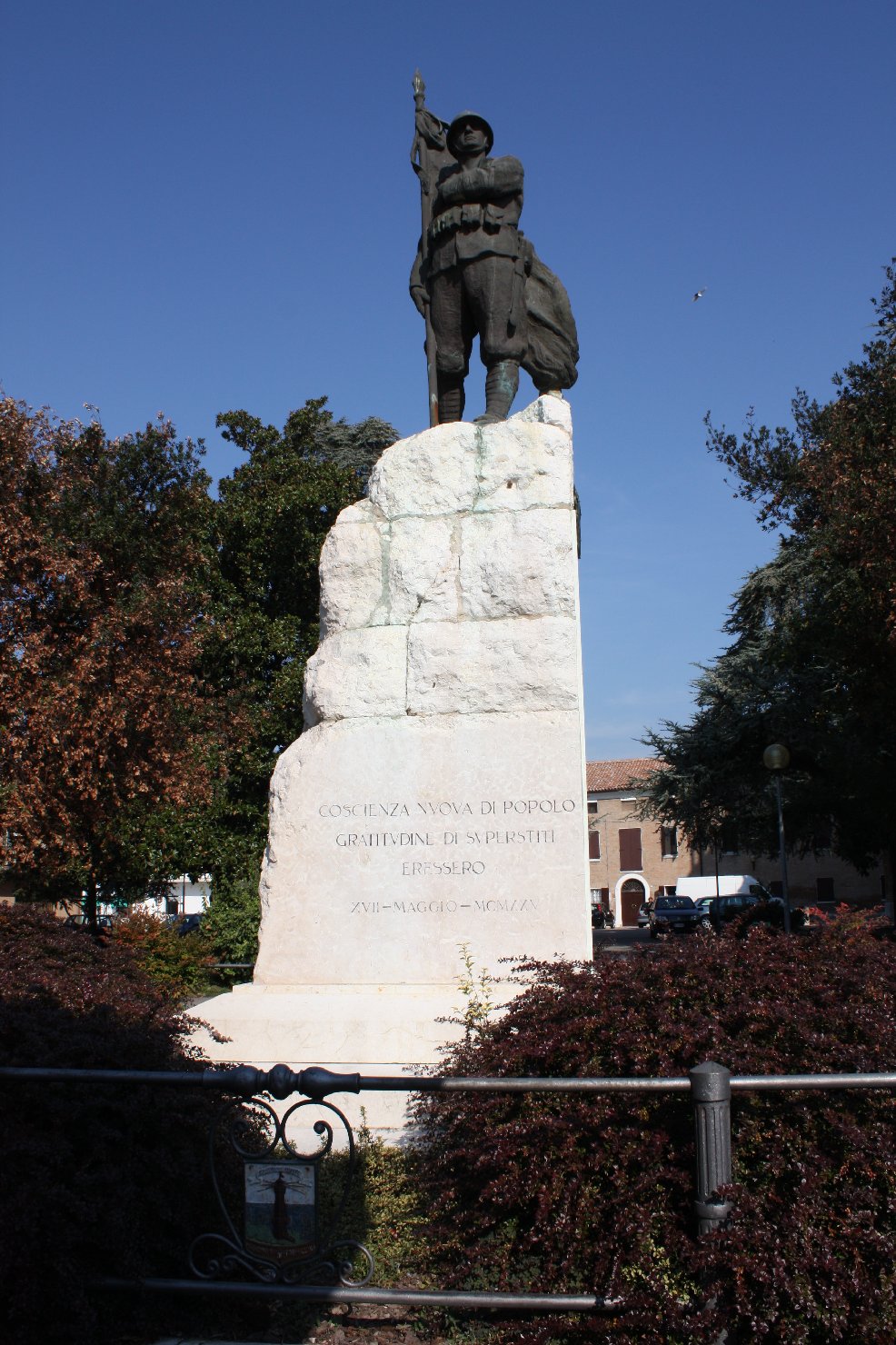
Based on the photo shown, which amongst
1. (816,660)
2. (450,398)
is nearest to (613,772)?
(816,660)

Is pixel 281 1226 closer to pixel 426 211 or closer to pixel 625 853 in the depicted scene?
pixel 426 211

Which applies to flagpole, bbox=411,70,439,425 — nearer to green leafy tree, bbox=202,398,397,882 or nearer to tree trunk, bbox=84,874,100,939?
green leafy tree, bbox=202,398,397,882

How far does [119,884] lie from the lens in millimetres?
19953

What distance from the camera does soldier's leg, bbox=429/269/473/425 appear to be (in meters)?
7.17

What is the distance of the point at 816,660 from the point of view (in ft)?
88.4

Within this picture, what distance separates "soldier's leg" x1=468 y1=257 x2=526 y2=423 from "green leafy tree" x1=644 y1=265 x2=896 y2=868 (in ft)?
27.9

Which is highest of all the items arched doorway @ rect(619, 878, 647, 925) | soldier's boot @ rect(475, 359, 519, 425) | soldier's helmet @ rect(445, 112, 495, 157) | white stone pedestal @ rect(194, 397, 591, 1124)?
soldier's helmet @ rect(445, 112, 495, 157)

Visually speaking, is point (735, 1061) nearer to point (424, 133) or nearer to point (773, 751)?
point (424, 133)

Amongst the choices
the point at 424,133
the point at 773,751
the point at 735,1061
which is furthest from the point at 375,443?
the point at 735,1061

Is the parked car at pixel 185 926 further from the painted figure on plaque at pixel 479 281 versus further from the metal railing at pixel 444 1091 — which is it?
the metal railing at pixel 444 1091

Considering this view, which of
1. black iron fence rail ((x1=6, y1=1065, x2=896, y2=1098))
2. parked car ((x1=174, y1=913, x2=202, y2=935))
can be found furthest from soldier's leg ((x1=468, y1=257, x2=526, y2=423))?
parked car ((x1=174, y1=913, x2=202, y2=935))

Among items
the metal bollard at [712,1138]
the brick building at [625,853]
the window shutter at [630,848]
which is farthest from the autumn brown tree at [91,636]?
the window shutter at [630,848]

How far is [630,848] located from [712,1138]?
2344 inches

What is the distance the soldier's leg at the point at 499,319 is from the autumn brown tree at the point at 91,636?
835 cm
